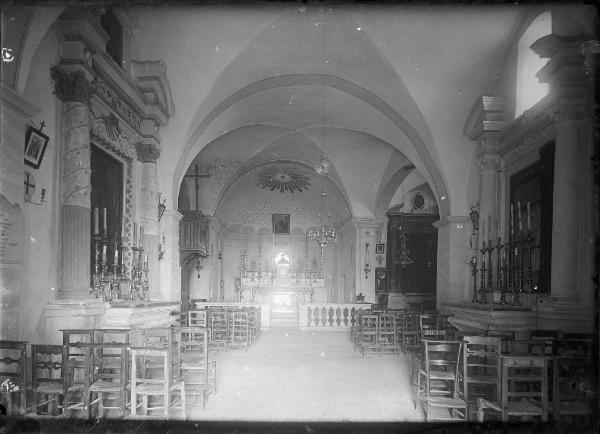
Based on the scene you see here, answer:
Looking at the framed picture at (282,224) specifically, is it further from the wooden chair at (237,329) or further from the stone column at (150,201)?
the stone column at (150,201)

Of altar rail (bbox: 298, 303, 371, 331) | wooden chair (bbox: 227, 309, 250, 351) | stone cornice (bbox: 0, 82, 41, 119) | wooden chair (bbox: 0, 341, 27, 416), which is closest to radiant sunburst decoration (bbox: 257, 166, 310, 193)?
altar rail (bbox: 298, 303, 371, 331)

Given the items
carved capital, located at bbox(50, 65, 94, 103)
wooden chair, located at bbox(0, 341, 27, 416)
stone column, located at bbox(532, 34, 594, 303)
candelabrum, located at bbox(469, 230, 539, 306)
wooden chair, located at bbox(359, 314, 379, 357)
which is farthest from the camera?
wooden chair, located at bbox(359, 314, 379, 357)

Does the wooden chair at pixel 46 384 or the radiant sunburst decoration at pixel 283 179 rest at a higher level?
the radiant sunburst decoration at pixel 283 179

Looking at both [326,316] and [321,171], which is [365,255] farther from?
[321,171]

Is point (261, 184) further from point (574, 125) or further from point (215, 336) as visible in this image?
point (574, 125)

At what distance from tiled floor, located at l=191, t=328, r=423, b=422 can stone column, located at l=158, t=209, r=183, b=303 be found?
1876mm

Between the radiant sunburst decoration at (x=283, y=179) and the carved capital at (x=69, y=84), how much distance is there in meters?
11.8

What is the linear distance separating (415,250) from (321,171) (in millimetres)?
6188

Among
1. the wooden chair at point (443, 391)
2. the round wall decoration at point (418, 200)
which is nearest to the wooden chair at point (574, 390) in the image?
the wooden chair at point (443, 391)

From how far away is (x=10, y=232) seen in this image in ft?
15.9

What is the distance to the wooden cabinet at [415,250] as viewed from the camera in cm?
1755

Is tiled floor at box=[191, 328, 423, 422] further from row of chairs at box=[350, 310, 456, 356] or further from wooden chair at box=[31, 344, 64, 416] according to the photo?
wooden chair at box=[31, 344, 64, 416]

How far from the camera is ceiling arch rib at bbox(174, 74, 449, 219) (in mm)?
10578

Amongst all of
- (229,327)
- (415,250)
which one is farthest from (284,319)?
(229,327)
